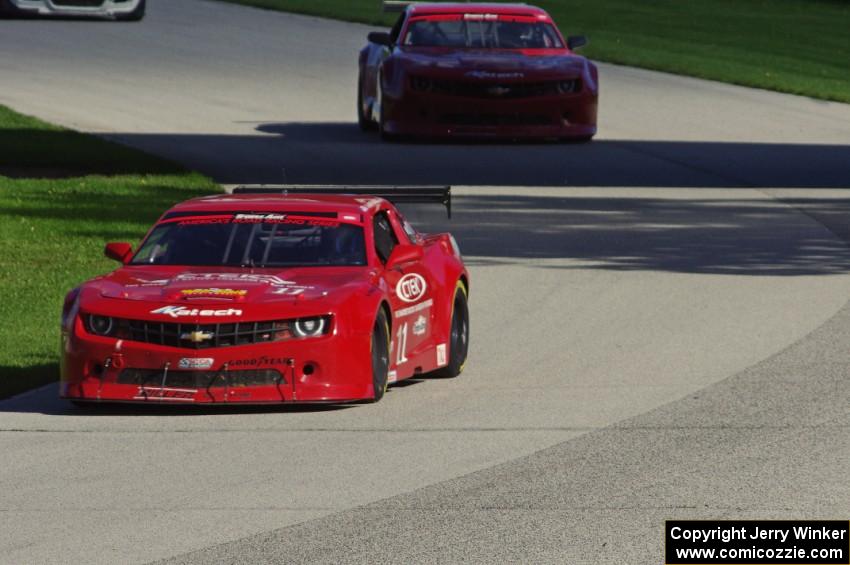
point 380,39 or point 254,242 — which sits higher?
point 254,242

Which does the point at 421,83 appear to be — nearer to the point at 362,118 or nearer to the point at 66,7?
the point at 362,118

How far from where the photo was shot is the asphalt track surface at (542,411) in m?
8.63

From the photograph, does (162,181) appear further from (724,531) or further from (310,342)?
(724,531)

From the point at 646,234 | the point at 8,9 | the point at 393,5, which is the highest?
the point at 646,234

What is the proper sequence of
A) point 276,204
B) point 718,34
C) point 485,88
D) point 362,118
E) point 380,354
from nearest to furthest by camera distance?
point 380,354
point 276,204
point 485,88
point 362,118
point 718,34

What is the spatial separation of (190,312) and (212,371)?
0.33 meters

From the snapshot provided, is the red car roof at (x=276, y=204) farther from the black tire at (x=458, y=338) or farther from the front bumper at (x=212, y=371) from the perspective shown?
the front bumper at (x=212, y=371)

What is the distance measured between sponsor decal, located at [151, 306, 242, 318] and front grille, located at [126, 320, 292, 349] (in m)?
0.06

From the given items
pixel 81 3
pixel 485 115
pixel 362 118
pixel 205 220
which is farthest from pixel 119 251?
pixel 81 3

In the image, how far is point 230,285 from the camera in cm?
1155

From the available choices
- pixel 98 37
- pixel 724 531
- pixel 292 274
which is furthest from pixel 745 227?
pixel 98 37

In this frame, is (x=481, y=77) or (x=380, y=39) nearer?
(x=481, y=77)

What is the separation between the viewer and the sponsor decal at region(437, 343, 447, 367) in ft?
41.8

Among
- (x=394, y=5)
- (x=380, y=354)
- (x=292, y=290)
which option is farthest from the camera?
(x=394, y=5)
